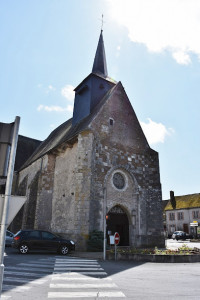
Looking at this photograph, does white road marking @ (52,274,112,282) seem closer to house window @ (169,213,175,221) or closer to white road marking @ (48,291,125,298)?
white road marking @ (48,291,125,298)

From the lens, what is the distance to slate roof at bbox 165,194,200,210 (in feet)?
145

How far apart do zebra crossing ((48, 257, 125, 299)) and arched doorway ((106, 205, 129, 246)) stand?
30.7 ft

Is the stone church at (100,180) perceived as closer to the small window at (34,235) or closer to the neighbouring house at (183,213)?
the small window at (34,235)

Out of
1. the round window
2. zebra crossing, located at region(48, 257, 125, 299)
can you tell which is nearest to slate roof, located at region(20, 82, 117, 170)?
the round window

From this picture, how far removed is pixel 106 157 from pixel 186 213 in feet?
111

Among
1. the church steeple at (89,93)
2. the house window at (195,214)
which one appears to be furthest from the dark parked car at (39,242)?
the house window at (195,214)

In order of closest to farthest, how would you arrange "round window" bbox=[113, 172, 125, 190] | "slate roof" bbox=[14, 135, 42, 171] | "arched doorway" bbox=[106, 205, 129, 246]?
"arched doorway" bbox=[106, 205, 129, 246], "round window" bbox=[113, 172, 125, 190], "slate roof" bbox=[14, 135, 42, 171]

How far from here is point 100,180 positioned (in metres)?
16.1

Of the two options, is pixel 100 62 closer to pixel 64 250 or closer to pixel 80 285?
pixel 64 250

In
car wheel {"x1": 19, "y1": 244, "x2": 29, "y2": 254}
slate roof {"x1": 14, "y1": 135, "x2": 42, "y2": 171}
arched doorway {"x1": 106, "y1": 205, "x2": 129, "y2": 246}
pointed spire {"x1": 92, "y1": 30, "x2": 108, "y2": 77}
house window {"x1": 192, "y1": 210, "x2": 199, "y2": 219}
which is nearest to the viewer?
car wheel {"x1": 19, "y1": 244, "x2": 29, "y2": 254}

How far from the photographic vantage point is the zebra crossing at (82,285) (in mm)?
4957

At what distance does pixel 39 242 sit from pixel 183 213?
1530 inches


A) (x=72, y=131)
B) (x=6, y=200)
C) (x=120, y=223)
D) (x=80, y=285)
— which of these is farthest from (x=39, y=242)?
(x=6, y=200)

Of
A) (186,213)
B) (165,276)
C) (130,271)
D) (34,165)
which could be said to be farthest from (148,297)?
(186,213)
